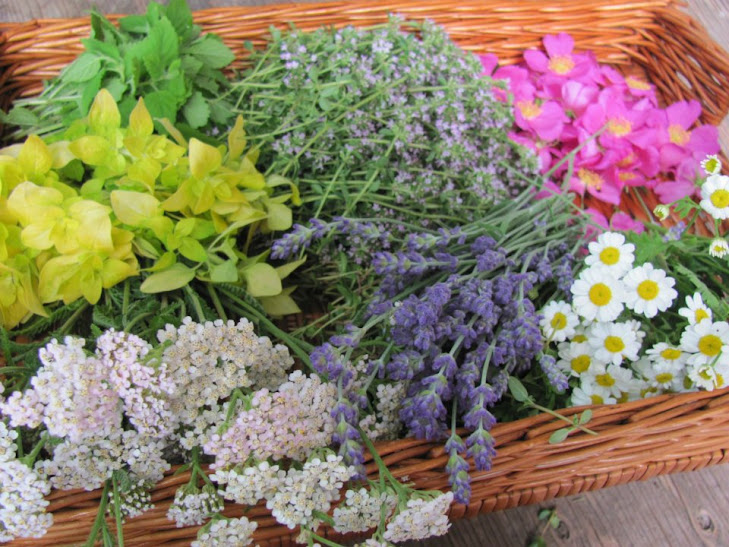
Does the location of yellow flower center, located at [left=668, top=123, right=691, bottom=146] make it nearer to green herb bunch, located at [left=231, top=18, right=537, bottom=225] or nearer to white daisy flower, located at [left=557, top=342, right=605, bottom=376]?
green herb bunch, located at [left=231, top=18, right=537, bottom=225]

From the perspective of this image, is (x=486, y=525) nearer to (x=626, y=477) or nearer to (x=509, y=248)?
(x=626, y=477)

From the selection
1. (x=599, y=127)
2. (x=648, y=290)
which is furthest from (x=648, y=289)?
(x=599, y=127)

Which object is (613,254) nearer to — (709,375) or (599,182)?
(709,375)

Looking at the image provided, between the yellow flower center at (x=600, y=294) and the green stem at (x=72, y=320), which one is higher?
the green stem at (x=72, y=320)

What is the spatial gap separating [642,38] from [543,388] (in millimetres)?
813

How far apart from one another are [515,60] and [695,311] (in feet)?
2.18

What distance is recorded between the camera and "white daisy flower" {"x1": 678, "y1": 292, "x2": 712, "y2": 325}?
780 mm

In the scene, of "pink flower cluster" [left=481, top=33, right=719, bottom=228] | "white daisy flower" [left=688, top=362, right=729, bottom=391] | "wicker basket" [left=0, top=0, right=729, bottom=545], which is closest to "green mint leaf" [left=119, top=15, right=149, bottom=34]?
"wicker basket" [left=0, top=0, right=729, bottom=545]

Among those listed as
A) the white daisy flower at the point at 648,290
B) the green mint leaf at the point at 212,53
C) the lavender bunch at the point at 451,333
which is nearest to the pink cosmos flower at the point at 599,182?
the lavender bunch at the point at 451,333

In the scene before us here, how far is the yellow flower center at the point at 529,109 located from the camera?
3.87 feet

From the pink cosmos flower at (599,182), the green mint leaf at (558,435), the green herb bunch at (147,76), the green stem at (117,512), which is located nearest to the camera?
the green stem at (117,512)

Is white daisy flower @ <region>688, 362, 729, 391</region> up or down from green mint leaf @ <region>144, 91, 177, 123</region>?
down

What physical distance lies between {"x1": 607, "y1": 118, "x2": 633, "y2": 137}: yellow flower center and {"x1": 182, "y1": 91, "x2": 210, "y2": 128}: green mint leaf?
0.70 meters

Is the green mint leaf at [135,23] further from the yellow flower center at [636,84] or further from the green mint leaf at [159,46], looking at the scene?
the yellow flower center at [636,84]
